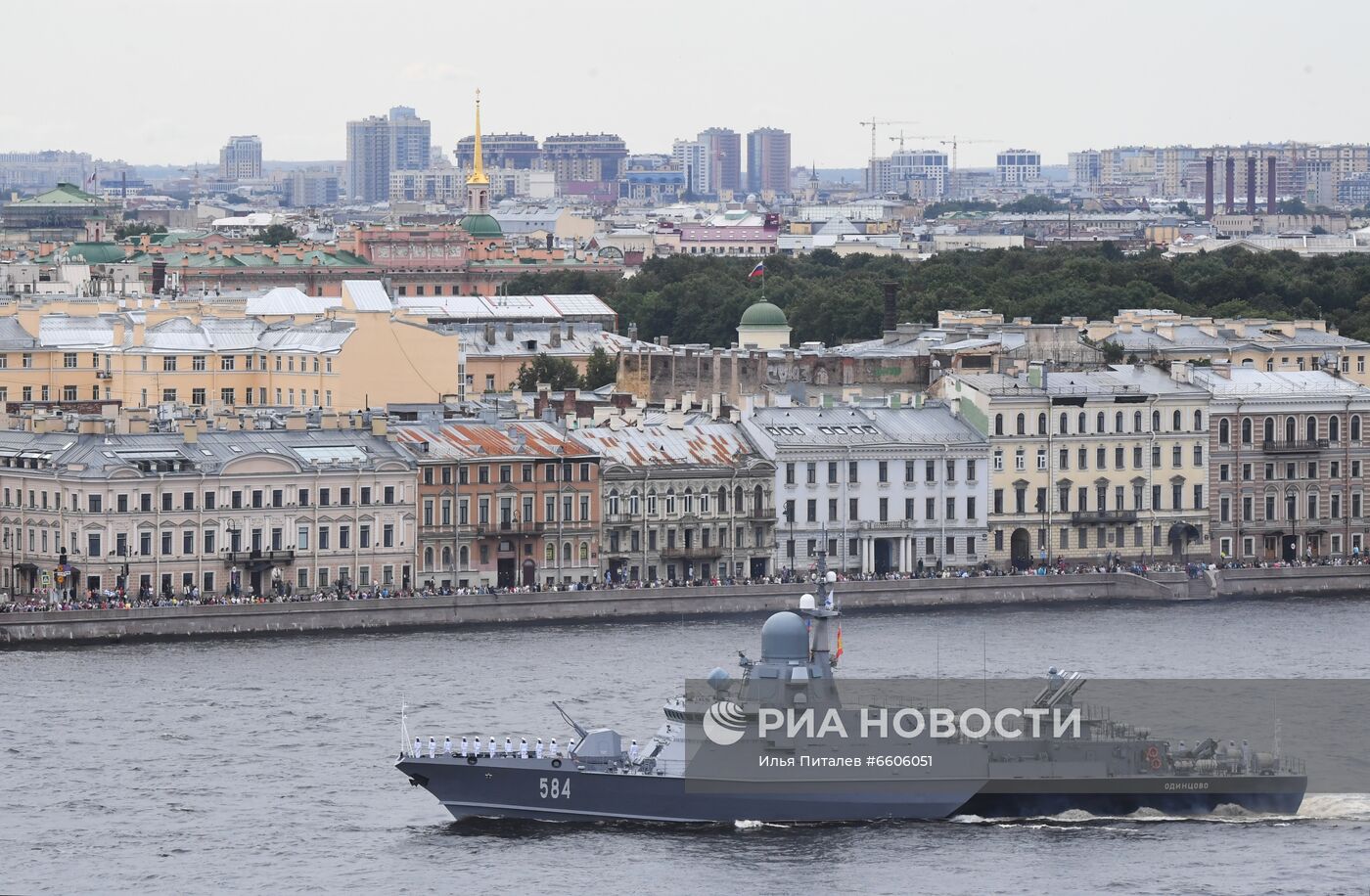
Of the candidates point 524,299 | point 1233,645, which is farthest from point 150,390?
point 1233,645

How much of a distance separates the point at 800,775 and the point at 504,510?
23.1 m

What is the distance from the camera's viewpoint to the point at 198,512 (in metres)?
65.2

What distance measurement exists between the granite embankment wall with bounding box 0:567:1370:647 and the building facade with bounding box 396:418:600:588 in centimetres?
256

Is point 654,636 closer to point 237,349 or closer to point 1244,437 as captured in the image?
point 1244,437

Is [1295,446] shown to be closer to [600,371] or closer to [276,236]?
[600,371]

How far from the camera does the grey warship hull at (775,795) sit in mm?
45594

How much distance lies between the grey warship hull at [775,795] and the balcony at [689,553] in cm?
2345

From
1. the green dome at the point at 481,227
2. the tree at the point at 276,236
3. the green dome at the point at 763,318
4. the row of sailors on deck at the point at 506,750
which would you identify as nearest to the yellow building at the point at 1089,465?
the green dome at the point at 763,318

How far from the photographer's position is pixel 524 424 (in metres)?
70.4

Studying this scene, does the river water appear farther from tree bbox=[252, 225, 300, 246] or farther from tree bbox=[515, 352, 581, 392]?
tree bbox=[252, 225, 300, 246]

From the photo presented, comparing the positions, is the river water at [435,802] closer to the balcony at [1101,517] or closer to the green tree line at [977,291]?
the balcony at [1101,517]

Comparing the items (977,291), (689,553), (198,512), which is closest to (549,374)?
(689,553)

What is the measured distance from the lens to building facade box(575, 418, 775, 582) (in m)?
69.1

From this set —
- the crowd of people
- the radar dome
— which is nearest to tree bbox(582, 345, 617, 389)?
the crowd of people
